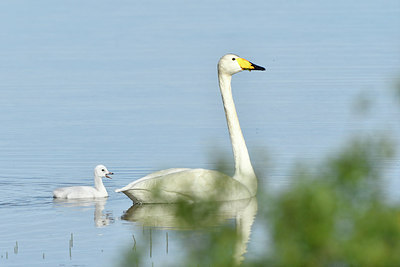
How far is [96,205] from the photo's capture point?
12.2 meters

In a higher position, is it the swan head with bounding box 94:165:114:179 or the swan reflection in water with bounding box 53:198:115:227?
the swan head with bounding box 94:165:114:179

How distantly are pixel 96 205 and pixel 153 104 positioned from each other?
7.69 metres

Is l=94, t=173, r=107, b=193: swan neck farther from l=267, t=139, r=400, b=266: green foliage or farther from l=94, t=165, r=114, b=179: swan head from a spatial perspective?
l=267, t=139, r=400, b=266: green foliage

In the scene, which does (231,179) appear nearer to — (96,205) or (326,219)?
(96,205)

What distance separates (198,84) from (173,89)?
0.90 m

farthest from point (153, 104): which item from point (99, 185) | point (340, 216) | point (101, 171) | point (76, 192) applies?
point (340, 216)

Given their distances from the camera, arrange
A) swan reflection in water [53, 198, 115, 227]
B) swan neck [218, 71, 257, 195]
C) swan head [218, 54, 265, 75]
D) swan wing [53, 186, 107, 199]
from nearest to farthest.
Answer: swan reflection in water [53, 198, 115, 227] < swan wing [53, 186, 107, 199] < swan neck [218, 71, 257, 195] < swan head [218, 54, 265, 75]

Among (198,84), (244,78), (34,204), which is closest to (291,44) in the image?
(244,78)

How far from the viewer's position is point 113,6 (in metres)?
44.9

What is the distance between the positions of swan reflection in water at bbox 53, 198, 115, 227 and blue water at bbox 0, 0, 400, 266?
4cm

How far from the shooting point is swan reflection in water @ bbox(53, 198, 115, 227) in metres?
11.0

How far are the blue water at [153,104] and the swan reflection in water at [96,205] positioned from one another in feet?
0.14

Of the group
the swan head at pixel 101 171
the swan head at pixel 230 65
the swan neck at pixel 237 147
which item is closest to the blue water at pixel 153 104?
the swan head at pixel 101 171

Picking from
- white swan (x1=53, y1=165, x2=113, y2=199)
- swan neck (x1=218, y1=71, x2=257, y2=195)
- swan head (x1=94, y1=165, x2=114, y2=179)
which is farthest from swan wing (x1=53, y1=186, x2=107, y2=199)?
swan neck (x1=218, y1=71, x2=257, y2=195)
